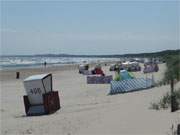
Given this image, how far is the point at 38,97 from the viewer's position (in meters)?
13.0

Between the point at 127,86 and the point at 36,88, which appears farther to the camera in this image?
the point at 127,86

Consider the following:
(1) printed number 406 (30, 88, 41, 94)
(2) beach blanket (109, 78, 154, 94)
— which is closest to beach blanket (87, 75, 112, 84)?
(2) beach blanket (109, 78, 154, 94)

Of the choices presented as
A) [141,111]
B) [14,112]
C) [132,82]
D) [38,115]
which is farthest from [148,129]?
[132,82]

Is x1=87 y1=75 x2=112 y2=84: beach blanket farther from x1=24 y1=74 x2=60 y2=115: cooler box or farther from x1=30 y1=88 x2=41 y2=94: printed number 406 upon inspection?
x1=30 y1=88 x2=41 y2=94: printed number 406

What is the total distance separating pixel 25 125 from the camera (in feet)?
33.4

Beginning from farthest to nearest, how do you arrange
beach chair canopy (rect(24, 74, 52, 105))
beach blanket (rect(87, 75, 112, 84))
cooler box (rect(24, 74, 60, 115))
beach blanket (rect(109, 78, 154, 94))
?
beach blanket (rect(87, 75, 112, 84)), beach blanket (rect(109, 78, 154, 94)), beach chair canopy (rect(24, 74, 52, 105)), cooler box (rect(24, 74, 60, 115))

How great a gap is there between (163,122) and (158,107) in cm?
171

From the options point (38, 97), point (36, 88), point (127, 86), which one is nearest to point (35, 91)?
point (36, 88)

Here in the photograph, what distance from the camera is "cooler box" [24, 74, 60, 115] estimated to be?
42.1 feet

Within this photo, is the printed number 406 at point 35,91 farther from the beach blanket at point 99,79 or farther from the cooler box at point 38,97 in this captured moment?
the beach blanket at point 99,79

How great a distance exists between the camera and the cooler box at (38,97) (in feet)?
42.1

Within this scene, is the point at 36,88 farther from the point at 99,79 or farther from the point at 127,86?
the point at 99,79

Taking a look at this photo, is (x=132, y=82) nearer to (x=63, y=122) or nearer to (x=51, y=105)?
(x=51, y=105)

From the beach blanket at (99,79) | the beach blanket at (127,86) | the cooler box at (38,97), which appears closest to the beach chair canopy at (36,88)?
the cooler box at (38,97)
